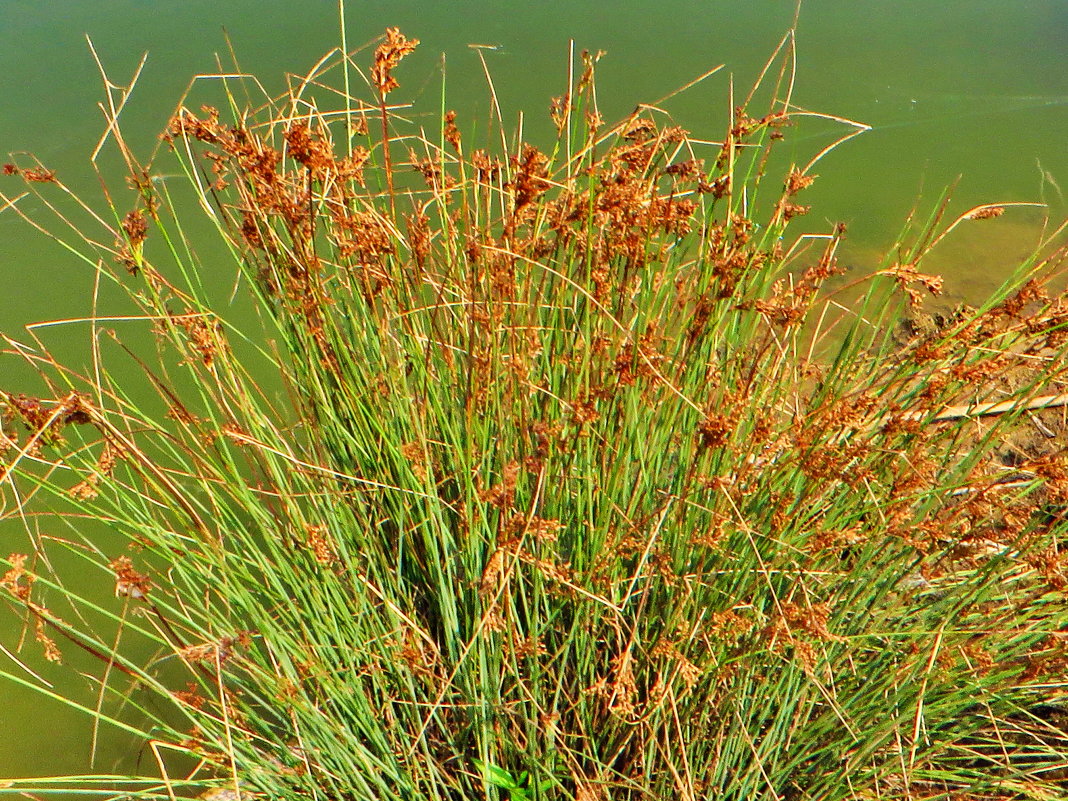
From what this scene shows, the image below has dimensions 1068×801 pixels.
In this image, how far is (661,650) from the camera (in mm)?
1217

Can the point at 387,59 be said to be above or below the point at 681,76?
above

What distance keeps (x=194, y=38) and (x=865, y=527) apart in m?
3.96

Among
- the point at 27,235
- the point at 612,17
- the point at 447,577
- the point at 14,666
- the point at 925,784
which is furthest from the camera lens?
the point at 612,17

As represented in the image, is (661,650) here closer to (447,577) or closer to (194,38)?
(447,577)

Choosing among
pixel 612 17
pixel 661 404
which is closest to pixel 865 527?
pixel 661 404

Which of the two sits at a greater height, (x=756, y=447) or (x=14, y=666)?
(x=756, y=447)

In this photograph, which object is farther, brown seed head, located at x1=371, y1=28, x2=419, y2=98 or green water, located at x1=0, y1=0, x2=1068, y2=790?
green water, located at x1=0, y1=0, x2=1068, y2=790

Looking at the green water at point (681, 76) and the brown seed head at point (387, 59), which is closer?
the brown seed head at point (387, 59)

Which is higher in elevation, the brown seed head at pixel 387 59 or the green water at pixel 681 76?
the brown seed head at pixel 387 59

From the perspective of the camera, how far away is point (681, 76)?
4.11m

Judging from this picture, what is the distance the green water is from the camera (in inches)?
132

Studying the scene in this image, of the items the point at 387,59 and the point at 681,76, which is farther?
the point at 681,76

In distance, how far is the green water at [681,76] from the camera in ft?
11.0

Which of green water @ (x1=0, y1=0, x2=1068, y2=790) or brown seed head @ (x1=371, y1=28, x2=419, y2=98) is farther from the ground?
brown seed head @ (x1=371, y1=28, x2=419, y2=98)
